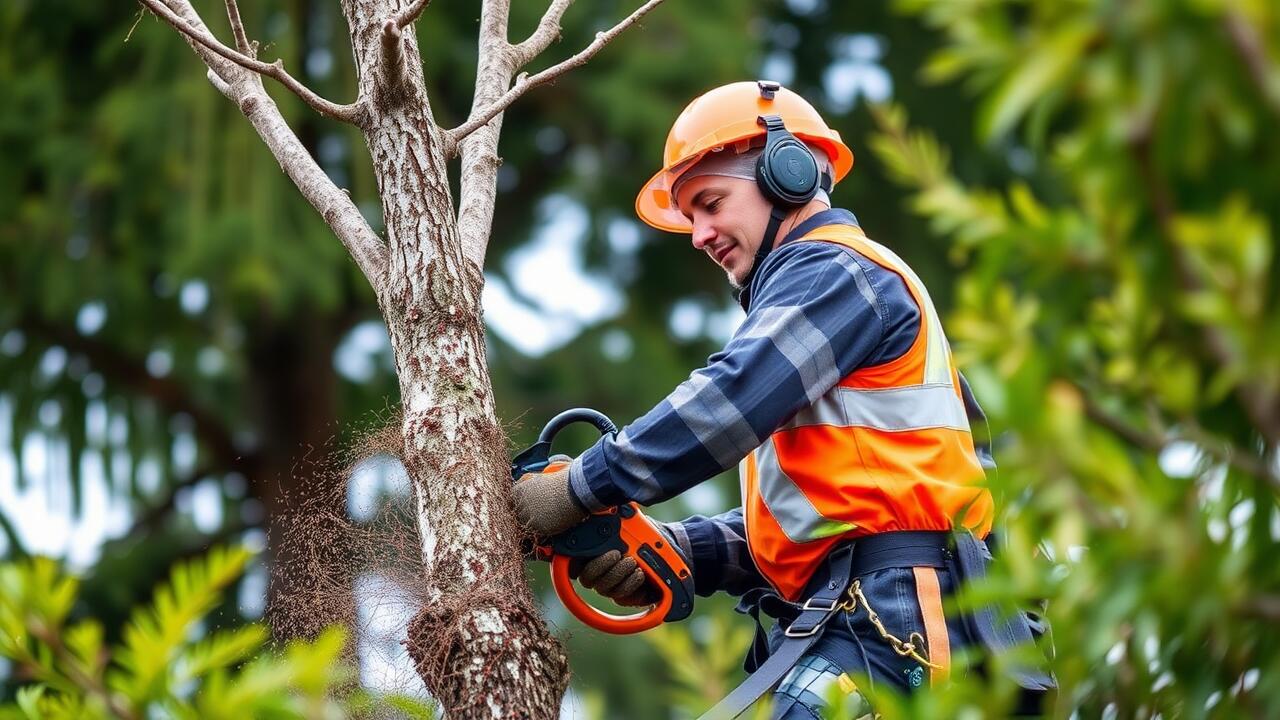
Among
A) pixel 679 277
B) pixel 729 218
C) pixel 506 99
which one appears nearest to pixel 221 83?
pixel 506 99

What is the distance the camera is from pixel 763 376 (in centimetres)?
251

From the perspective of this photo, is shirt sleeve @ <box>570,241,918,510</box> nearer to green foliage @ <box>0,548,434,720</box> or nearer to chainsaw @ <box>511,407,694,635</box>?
chainsaw @ <box>511,407,694,635</box>

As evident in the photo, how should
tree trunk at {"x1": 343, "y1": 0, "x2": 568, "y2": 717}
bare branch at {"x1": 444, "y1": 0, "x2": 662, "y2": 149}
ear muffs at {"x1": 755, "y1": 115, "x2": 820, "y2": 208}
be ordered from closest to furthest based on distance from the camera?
tree trunk at {"x1": 343, "y1": 0, "x2": 568, "y2": 717} → bare branch at {"x1": 444, "y1": 0, "x2": 662, "y2": 149} → ear muffs at {"x1": 755, "y1": 115, "x2": 820, "y2": 208}

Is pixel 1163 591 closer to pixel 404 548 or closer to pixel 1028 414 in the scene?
pixel 1028 414

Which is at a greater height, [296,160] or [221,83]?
[221,83]

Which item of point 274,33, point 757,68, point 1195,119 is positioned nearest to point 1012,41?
point 1195,119

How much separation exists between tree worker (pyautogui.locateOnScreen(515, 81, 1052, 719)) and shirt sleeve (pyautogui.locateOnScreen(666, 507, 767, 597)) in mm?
294

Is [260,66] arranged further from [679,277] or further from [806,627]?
[679,277]

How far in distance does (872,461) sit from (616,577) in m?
0.54

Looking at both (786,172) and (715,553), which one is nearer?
(786,172)

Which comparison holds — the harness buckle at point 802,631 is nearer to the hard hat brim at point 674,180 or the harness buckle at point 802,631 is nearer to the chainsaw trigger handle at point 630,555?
the chainsaw trigger handle at point 630,555

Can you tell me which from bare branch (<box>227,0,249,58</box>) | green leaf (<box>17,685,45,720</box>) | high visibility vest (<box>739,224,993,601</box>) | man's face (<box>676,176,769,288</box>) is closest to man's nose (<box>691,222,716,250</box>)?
man's face (<box>676,176,769,288</box>)

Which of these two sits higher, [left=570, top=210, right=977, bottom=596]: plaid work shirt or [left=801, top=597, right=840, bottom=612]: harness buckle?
[left=570, top=210, right=977, bottom=596]: plaid work shirt

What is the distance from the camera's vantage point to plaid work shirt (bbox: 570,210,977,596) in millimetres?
2496
